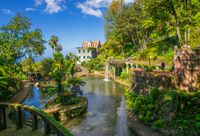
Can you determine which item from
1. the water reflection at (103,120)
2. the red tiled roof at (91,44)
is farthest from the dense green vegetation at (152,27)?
the red tiled roof at (91,44)

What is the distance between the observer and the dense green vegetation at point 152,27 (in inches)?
1298

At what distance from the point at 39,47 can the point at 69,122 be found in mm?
31894

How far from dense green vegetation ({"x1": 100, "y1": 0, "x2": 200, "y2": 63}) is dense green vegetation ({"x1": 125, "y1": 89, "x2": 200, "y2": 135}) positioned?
1397 cm

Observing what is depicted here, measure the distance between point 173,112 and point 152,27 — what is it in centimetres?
3833

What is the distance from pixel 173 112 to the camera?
17688mm

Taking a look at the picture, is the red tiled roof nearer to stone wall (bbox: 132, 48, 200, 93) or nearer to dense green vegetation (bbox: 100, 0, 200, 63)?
dense green vegetation (bbox: 100, 0, 200, 63)

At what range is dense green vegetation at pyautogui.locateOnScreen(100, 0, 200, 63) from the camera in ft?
108

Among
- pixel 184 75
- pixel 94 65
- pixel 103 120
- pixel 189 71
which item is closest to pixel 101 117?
pixel 103 120

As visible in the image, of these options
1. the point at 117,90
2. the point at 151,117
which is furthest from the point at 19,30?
the point at 151,117

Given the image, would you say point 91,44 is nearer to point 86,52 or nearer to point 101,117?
point 86,52

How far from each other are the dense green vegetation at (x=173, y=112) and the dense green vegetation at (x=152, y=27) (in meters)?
14.0

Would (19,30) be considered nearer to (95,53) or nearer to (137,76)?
(137,76)

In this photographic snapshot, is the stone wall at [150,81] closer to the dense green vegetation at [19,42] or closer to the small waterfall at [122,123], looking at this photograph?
the small waterfall at [122,123]

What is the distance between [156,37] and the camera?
55000mm
